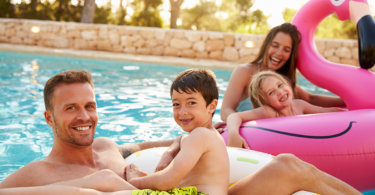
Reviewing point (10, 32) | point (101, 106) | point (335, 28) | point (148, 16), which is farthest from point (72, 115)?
point (335, 28)

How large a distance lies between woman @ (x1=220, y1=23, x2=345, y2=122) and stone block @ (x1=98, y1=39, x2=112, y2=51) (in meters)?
8.67

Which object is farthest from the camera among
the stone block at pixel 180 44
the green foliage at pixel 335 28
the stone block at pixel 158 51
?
the green foliage at pixel 335 28

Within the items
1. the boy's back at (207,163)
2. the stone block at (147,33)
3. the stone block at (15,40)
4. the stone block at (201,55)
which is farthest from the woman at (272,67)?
the stone block at (15,40)

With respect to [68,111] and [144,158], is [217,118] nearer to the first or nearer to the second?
[144,158]

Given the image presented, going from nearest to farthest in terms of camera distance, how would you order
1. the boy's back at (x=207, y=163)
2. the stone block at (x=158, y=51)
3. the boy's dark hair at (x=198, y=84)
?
1. the boy's back at (x=207, y=163)
2. the boy's dark hair at (x=198, y=84)
3. the stone block at (x=158, y=51)

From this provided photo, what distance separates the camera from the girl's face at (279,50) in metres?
3.72

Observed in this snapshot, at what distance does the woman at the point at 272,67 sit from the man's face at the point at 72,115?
1913 mm

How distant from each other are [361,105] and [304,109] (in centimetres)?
52

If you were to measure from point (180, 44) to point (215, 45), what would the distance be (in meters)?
1.17

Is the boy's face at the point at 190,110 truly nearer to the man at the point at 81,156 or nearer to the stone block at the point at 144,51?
the man at the point at 81,156

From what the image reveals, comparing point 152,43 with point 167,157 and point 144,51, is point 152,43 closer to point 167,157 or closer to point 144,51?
point 144,51

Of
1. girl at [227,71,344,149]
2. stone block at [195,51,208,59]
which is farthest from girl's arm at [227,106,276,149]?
stone block at [195,51,208,59]

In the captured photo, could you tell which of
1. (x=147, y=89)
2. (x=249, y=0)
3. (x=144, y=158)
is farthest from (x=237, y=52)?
(x=249, y=0)

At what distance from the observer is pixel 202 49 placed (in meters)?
11.0
